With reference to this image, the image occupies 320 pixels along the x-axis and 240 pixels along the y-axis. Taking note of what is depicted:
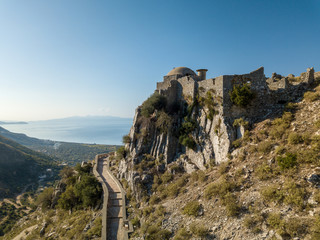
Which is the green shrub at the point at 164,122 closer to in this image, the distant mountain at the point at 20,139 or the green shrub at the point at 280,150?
the green shrub at the point at 280,150

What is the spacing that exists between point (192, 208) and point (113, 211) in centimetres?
893

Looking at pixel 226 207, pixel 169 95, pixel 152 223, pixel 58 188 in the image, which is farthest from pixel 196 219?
pixel 58 188

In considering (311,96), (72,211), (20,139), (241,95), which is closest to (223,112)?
(241,95)

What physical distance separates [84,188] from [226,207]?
1649 cm

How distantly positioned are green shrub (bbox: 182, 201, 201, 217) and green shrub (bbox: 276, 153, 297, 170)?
5512 mm

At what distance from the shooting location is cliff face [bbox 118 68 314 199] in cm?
1349

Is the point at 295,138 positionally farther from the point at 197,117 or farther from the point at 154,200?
the point at 154,200

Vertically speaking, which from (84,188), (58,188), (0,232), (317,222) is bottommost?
(0,232)

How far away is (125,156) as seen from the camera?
21031 mm

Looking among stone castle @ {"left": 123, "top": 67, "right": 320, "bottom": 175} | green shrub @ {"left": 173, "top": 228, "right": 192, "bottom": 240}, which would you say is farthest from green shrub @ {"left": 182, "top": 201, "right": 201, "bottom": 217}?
stone castle @ {"left": 123, "top": 67, "right": 320, "bottom": 175}

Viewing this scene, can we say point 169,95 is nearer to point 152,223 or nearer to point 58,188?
point 152,223

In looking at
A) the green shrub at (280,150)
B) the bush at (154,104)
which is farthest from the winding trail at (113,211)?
the green shrub at (280,150)

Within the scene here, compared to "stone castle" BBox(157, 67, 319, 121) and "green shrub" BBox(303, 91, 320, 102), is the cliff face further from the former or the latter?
"green shrub" BBox(303, 91, 320, 102)

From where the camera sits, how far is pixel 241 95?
13.4 m
